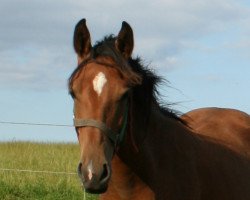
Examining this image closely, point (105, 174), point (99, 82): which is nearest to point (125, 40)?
point (99, 82)

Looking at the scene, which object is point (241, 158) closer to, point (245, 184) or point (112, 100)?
point (245, 184)

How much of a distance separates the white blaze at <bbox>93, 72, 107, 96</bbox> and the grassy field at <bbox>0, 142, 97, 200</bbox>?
6004mm

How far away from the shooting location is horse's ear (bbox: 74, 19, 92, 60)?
428cm

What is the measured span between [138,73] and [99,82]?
0.48 meters

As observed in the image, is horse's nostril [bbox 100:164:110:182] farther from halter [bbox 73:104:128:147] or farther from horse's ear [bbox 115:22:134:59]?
horse's ear [bbox 115:22:134:59]

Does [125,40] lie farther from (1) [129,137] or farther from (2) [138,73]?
(1) [129,137]

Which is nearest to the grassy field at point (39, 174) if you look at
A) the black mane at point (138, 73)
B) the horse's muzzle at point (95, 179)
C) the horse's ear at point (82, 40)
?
the black mane at point (138, 73)

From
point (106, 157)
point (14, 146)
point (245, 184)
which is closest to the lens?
point (106, 157)

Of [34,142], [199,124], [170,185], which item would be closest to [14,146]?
[34,142]

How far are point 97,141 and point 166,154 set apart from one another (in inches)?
31.2

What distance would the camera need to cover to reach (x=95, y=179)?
12.0 ft

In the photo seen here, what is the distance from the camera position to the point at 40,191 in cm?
1005

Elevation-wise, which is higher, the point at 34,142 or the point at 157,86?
the point at 157,86

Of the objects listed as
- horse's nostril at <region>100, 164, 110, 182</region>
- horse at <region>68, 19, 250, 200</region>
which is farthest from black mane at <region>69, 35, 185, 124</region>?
horse's nostril at <region>100, 164, 110, 182</region>
